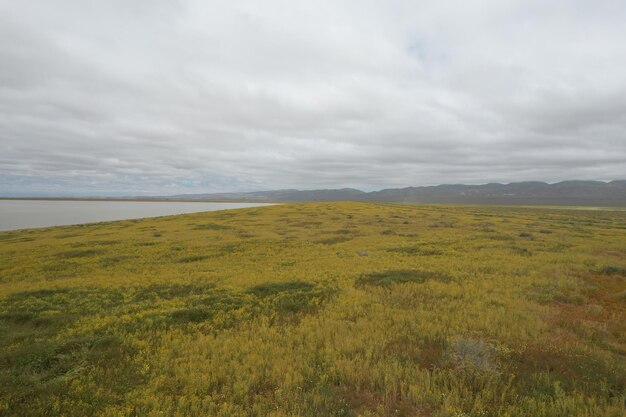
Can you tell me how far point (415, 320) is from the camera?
11.1 m

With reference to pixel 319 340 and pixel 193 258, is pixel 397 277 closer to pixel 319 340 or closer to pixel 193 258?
pixel 319 340

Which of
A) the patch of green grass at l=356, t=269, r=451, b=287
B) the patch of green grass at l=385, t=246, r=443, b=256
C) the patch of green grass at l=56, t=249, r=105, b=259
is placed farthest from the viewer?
the patch of green grass at l=56, t=249, r=105, b=259

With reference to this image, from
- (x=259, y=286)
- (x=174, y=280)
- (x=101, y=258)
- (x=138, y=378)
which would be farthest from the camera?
(x=101, y=258)

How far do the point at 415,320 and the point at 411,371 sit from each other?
3.72 m

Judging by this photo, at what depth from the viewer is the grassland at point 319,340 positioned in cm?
661

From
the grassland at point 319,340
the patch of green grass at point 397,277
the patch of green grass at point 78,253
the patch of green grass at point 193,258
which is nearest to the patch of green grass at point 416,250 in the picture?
the grassland at point 319,340

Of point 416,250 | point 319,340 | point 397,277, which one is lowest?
point 416,250

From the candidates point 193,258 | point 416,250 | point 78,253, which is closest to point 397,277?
point 416,250

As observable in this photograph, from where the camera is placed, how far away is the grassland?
661 centimetres

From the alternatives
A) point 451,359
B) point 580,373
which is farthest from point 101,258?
point 580,373

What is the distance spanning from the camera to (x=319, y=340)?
31.4ft

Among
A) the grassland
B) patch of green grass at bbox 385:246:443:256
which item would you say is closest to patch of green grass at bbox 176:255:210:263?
the grassland

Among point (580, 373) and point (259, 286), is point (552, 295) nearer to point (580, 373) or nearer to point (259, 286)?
point (580, 373)

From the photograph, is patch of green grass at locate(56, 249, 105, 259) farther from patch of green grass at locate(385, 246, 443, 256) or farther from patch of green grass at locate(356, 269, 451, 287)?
patch of green grass at locate(385, 246, 443, 256)
